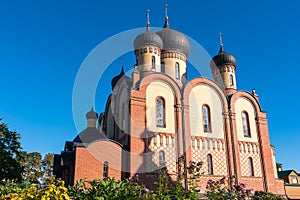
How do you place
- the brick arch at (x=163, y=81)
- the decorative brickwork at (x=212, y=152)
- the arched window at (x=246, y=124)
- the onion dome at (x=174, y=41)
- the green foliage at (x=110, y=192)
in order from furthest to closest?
the onion dome at (x=174, y=41)
the arched window at (x=246, y=124)
the brick arch at (x=163, y=81)
the decorative brickwork at (x=212, y=152)
the green foliage at (x=110, y=192)

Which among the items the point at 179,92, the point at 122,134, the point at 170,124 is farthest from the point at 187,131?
the point at 122,134

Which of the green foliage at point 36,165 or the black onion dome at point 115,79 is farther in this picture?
the green foliage at point 36,165

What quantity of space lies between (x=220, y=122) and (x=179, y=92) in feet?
11.4

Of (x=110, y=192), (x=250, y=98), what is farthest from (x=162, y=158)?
(x=110, y=192)

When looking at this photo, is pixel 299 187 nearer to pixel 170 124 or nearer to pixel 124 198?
pixel 170 124

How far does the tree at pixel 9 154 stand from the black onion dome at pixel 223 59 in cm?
1627

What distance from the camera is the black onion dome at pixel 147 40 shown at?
72.3 ft

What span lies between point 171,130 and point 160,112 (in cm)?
130

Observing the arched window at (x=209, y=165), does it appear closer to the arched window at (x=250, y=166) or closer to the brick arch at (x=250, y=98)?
the arched window at (x=250, y=166)

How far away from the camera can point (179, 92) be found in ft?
62.8

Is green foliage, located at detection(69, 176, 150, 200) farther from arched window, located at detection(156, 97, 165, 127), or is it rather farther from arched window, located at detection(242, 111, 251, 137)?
arched window, located at detection(242, 111, 251, 137)

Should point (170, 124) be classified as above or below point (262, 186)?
above

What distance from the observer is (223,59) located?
23641 millimetres

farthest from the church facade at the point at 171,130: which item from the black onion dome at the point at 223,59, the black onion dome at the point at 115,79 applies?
the black onion dome at the point at 115,79
